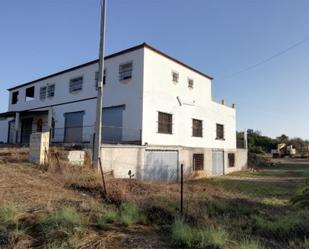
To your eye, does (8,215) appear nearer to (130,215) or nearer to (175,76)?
(130,215)

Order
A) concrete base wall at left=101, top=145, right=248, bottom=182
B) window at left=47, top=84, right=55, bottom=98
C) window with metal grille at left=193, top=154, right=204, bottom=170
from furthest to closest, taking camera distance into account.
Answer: window at left=47, top=84, right=55, bottom=98 → window with metal grille at left=193, top=154, right=204, bottom=170 → concrete base wall at left=101, top=145, right=248, bottom=182

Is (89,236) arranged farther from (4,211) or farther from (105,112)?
(105,112)

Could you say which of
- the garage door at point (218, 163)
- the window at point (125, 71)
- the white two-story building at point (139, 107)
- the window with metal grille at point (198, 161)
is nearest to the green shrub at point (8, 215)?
the white two-story building at point (139, 107)

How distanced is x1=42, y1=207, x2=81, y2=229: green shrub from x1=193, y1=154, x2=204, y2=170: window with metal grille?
17966mm

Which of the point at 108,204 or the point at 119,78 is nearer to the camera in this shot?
the point at 108,204

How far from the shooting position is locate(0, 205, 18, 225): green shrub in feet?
19.3

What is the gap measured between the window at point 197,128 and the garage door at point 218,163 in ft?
9.70

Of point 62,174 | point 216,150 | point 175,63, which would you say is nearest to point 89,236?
point 62,174

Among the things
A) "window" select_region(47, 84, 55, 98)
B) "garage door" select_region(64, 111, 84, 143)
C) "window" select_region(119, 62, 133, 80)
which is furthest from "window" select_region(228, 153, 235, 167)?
"window" select_region(47, 84, 55, 98)

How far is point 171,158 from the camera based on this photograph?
20734 mm

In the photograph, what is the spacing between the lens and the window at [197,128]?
78.3ft

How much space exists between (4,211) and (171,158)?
49.8 ft

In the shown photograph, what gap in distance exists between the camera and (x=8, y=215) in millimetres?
6066

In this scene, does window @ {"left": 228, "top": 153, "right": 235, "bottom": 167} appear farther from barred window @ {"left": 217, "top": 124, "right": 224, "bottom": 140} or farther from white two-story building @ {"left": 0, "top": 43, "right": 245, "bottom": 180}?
barred window @ {"left": 217, "top": 124, "right": 224, "bottom": 140}
